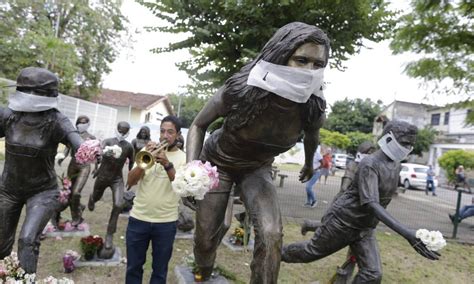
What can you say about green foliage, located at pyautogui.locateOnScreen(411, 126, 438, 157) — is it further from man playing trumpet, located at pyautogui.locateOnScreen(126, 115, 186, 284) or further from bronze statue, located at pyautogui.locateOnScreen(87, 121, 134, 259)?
man playing trumpet, located at pyautogui.locateOnScreen(126, 115, 186, 284)

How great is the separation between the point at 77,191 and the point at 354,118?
4403cm

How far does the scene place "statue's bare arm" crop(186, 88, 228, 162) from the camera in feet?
9.84

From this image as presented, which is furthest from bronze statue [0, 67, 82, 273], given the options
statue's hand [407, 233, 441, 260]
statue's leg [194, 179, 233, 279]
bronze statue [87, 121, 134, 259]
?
statue's hand [407, 233, 441, 260]

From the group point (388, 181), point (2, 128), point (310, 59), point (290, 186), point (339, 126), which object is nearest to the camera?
point (310, 59)

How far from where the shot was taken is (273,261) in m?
2.73

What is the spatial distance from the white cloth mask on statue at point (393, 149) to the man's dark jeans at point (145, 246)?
236cm

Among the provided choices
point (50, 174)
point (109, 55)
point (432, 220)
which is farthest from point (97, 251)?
point (109, 55)

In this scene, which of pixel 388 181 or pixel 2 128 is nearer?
pixel 2 128

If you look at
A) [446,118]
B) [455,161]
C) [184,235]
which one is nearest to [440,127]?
[446,118]

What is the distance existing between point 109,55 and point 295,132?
25.4m

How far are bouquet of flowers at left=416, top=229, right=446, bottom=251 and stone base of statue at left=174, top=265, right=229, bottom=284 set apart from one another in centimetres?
220

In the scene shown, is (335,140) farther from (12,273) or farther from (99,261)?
(12,273)

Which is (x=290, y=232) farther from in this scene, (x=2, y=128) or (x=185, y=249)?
(x=2, y=128)

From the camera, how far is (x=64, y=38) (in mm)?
22906
